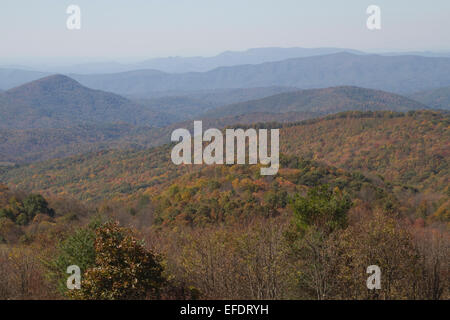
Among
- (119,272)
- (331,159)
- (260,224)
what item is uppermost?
(119,272)

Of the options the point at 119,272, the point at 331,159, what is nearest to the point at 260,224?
the point at 119,272

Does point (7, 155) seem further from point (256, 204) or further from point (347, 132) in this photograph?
point (256, 204)

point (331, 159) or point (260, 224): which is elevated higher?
point (260, 224)

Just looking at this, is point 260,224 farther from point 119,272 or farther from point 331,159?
point 331,159

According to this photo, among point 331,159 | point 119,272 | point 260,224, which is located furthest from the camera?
point 331,159

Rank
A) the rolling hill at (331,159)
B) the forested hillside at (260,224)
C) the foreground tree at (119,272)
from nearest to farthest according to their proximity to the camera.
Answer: the foreground tree at (119,272) < the forested hillside at (260,224) < the rolling hill at (331,159)

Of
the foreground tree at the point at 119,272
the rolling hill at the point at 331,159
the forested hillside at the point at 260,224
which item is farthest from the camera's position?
the rolling hill at the point at 331,159

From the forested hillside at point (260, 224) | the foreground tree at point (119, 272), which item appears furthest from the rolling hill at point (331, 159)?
the foreground tree at point (119, 272)

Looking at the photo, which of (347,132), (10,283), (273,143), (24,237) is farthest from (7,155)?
(10,283)

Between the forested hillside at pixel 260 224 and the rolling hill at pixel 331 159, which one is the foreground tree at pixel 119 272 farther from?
the rolling hill at pixel 331 159
